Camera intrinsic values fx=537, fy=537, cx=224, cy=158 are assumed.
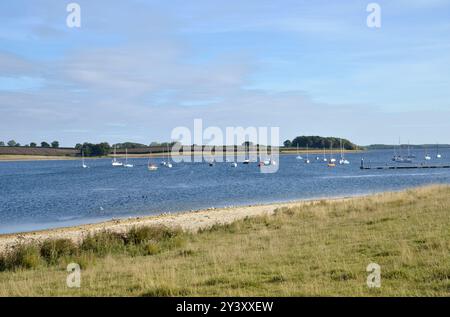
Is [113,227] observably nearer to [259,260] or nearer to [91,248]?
[91,248]

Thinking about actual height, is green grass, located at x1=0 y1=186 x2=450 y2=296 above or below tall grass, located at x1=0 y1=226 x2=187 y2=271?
above

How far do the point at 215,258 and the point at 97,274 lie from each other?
2.92 metres

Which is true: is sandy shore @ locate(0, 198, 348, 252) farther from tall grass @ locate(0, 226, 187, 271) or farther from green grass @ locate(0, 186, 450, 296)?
green grass @ locate(0, 186, 450, 296)

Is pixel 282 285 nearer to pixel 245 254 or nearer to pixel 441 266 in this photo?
pixel 441 266

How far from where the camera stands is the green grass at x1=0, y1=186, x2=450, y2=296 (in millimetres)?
9859

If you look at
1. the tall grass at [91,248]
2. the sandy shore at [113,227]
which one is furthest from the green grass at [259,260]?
the sandy shore at [113,227]

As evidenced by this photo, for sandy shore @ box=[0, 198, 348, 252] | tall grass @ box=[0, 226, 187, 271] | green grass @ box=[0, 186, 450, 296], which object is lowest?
sandy shore @ box=[0, 198, 348, 252]

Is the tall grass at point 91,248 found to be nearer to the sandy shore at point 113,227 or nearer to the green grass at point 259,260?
the green grass at point 259,260

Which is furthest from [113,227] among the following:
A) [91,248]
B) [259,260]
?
[259,260]

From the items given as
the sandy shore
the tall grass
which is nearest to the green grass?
the tall grass

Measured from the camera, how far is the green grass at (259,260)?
Answer: 986 centimetres

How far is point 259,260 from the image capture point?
508 inches
